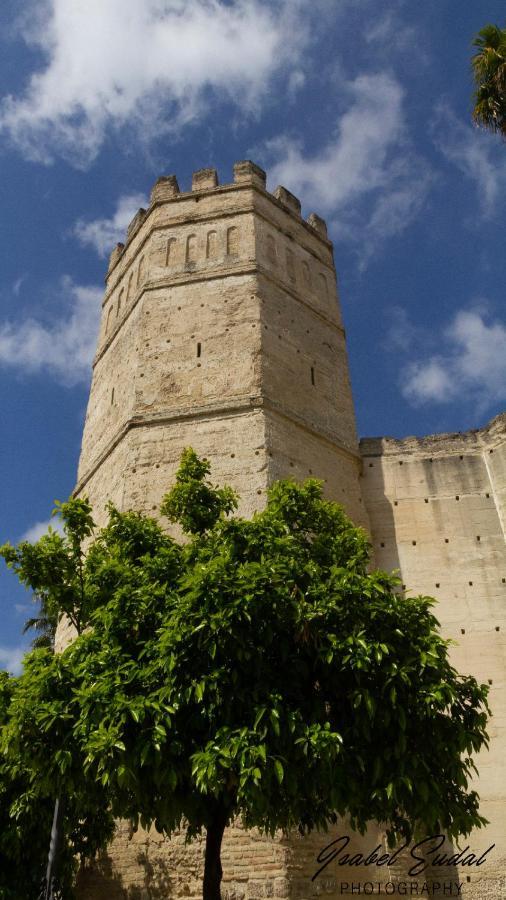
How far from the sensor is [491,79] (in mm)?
9047

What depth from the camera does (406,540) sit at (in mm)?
13172

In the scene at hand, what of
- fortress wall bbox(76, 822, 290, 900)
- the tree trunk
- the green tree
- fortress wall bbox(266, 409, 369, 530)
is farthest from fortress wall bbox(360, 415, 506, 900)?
the tree trunk

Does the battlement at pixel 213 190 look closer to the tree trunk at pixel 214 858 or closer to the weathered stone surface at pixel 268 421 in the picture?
the weathered stone surface at pixel 268 421

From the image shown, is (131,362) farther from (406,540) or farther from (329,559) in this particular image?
(329,559)

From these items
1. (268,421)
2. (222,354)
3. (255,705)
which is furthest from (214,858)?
(222,354)

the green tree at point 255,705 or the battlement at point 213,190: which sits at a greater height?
the battlement at point 213,190

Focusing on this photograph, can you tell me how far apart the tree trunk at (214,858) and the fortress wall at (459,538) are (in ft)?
19.1

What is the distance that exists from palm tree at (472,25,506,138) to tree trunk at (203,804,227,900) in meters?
8.23

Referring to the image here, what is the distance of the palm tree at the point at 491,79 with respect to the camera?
886 centimetres

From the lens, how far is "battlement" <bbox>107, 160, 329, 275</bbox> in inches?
646

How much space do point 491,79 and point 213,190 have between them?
842cm

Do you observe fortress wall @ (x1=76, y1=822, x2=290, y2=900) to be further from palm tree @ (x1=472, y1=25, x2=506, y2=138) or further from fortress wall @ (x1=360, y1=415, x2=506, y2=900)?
palm tree @ (x1=472, y1=25, x2=506, y2=138)

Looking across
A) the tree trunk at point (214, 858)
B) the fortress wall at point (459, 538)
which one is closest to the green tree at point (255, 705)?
the tree trunk at point (214, 858)

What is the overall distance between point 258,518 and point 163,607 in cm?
131
